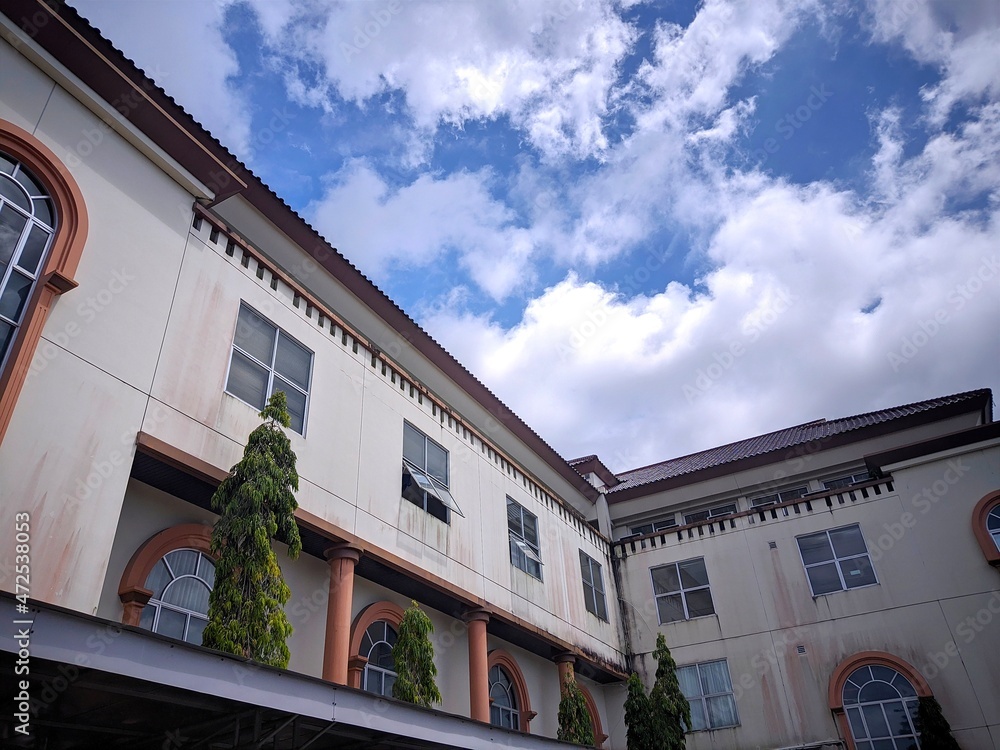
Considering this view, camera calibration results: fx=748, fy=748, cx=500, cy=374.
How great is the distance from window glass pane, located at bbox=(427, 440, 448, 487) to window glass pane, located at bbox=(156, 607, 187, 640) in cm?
523

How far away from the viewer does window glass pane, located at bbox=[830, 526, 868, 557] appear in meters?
16.4

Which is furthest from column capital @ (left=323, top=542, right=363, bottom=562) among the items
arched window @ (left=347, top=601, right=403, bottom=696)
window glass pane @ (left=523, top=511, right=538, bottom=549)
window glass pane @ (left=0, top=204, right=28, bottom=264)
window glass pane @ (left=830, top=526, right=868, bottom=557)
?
window glass pane @ (left=830, top=526, right=868, bottom=557)

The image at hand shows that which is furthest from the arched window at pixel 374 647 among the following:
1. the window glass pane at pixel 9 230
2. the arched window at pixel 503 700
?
the window glass pane at pixel 9 230

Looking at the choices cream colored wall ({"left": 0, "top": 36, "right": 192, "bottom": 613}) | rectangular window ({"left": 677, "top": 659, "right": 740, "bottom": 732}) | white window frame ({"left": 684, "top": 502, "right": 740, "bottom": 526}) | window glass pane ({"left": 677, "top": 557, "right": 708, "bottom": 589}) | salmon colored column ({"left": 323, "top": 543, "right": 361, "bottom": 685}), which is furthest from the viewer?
white window frame ({"left": 684, "top": 502, "right": 740, "bottom": 526})

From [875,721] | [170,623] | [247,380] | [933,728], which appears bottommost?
[933,728]

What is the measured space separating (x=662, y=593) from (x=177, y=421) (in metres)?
13.4

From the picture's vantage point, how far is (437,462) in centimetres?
1332

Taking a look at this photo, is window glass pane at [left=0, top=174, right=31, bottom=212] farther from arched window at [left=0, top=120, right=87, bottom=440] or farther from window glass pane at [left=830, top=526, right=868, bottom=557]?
window glass pane at [left=830, top=526, right=868, bottom=557]

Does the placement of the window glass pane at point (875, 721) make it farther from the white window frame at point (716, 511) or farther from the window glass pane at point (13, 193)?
the window glass pane at point (13, 193)

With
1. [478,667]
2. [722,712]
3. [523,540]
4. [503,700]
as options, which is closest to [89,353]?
[478,667]

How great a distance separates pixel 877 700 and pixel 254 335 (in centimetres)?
1366

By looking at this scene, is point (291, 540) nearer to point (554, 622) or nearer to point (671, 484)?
point (554, 622)

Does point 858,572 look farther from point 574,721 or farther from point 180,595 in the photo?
point 180,595

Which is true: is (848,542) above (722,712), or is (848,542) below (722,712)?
above
